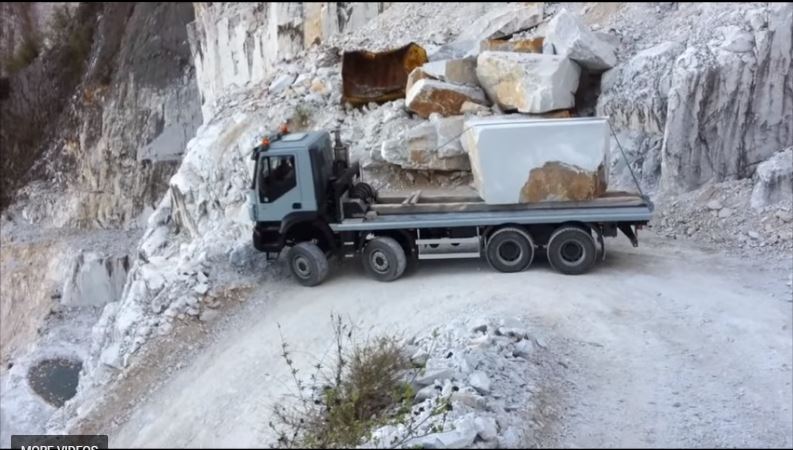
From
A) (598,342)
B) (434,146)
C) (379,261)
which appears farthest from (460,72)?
(598,342)

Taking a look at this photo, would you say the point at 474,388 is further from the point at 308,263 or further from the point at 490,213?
the point at 308,263

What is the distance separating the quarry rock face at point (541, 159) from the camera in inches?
364

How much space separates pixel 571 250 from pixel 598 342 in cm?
218

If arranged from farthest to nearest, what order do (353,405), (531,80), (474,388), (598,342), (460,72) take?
(460,72) → (531,80) → (598,342) → (474,388) → (353,405)

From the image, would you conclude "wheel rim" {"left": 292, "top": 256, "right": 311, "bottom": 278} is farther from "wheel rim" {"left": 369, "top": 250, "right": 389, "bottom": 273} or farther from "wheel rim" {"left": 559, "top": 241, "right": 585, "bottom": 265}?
"wheel rim" {"left": 559, "top": 241, "right": 585, "bottom": 265}

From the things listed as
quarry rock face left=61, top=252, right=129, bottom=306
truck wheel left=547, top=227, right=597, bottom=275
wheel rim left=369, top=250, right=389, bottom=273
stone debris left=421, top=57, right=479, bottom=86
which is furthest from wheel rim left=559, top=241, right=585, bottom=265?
quarry rock face left=61, top=252, right=129, bottom=306

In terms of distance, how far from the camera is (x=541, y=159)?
9.30 metres

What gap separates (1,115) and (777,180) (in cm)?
3400

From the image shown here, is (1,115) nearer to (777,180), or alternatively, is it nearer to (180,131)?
(180,131)

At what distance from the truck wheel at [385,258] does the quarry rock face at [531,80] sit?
4.70 metres

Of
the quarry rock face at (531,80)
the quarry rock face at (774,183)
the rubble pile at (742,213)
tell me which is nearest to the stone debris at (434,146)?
the quarry rock face at (531,80)

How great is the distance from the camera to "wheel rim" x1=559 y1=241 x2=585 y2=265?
9.38 meters

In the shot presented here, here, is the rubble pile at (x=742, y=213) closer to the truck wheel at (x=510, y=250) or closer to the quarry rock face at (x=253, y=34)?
the truck wheel at (x=510, y=250)

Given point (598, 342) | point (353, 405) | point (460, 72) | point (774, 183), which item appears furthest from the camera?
point (460, 72)
